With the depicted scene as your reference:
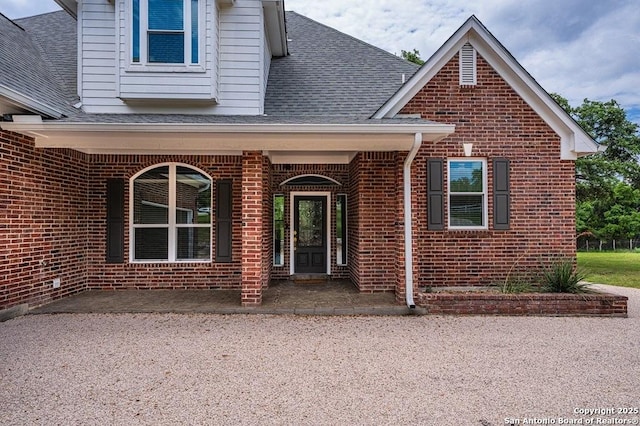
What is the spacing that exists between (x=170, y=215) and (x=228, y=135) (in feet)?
9.69

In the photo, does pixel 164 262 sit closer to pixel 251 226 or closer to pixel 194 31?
pixel 251 226

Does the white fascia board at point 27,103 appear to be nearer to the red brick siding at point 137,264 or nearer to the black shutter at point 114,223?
the red brick siding at point 137,264

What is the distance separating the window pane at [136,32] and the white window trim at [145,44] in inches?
1.9

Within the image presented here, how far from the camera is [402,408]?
2943 mm

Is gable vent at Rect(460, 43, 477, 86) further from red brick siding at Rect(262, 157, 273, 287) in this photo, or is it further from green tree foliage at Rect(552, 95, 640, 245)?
green tree foliage at Rect(552, 95, 640, 245)

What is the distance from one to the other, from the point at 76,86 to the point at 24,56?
36.0 inches

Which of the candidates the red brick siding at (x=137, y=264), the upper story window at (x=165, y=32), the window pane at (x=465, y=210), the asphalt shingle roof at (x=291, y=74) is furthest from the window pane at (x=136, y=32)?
the window pane at (x=465, y=210)

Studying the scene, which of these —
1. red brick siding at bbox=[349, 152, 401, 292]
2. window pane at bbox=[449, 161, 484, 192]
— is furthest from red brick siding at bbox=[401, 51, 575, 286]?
red brick siding at bbox=[349, 152, 401, 292]

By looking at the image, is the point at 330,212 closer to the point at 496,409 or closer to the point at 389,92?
the point at 389,92

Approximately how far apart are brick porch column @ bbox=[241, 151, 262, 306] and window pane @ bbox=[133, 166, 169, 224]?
2.49 meters

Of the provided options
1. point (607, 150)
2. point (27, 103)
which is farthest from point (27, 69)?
point (607, 150)

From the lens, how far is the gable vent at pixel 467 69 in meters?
7.01

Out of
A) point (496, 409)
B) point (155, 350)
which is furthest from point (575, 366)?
point (155, 350)

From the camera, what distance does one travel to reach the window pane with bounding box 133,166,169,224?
7383mm
